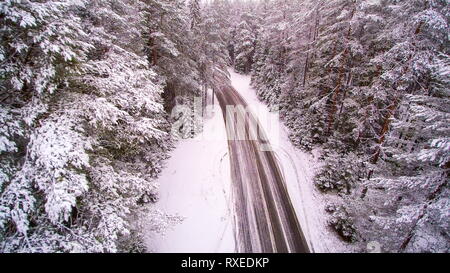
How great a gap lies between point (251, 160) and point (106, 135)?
12114mm

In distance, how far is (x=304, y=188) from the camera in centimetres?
1462

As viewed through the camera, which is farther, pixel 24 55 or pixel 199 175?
pixel 199 175

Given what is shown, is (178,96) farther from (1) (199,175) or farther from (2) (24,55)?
(2) (24,55)

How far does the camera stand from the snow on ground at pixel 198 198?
35.9 ft

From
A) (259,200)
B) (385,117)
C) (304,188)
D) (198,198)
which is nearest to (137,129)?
(198,198)

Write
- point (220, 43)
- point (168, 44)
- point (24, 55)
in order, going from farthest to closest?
1. point (220, 43)
2. point (168, 44)
3. point (24, 55)

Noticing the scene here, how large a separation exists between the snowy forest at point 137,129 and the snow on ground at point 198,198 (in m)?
0.86

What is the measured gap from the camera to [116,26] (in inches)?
363

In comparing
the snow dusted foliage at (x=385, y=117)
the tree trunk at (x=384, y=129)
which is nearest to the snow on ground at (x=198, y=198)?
the snow dusted foliage at (x=385, y=117)

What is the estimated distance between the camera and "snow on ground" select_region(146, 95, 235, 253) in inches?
431

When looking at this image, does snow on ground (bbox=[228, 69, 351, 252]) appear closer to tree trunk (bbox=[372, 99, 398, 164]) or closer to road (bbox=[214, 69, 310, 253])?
road (bbox=[214, 69, 310, 253])

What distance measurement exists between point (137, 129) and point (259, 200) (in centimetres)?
972

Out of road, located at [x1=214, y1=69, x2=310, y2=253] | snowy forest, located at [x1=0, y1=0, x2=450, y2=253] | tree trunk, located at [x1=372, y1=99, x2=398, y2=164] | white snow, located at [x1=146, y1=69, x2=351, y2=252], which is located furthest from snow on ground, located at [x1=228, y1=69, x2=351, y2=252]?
tree trunk, located at [x1=372, y1=99, x2=398, y2=164]
